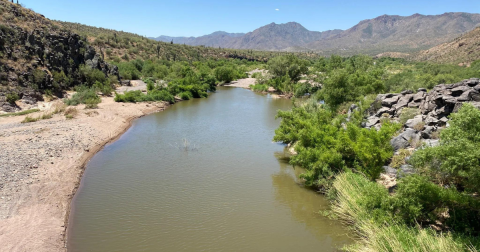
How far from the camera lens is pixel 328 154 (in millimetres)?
14641

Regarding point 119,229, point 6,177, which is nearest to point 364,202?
point 119,229

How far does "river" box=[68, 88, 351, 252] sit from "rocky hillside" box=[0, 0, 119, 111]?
45.2ft

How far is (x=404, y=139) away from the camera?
15.4 m

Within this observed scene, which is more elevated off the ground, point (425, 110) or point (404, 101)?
point (404, 101)

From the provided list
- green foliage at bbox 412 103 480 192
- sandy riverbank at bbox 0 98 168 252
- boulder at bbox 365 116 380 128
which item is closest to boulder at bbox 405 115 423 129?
boulder at bbox 365 116 380 128

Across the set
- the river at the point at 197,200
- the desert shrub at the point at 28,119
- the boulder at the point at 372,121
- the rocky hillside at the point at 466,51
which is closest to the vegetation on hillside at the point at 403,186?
the river at the point at 197,200

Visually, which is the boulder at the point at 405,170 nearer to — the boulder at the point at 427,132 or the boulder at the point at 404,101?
the boulder at the point at 427,132

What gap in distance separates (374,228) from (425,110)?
417 inches

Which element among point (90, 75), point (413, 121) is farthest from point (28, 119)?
point (413, 121)

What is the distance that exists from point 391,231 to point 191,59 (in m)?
87.2

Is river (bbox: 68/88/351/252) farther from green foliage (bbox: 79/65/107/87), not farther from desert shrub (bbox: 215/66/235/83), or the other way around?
desert shrub (bbox: 215/66/235/83)

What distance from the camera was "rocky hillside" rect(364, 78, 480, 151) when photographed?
1516cm

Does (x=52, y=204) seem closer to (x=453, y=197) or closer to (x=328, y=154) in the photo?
(x=328, y=154)

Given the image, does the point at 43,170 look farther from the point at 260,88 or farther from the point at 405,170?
the point at 260,88
